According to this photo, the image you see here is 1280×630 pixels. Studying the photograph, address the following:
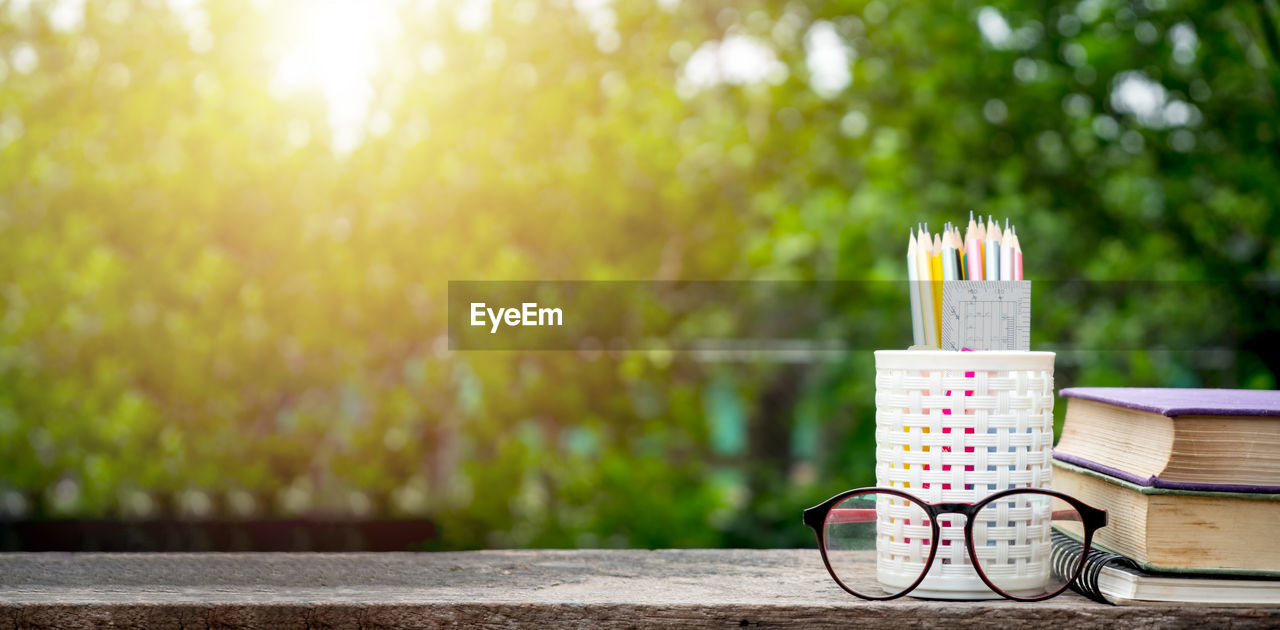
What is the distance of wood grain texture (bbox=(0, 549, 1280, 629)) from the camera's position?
2.54 feet

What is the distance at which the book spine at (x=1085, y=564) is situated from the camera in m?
0.81

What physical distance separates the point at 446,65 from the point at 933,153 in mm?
1578

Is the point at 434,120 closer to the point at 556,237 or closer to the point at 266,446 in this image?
the point at 556,237

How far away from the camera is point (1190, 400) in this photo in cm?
83

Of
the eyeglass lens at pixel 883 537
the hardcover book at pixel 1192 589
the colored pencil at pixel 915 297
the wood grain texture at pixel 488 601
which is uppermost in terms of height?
the colored pencil at pixel 915 297

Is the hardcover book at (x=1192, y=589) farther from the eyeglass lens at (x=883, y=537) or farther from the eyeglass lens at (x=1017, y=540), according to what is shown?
the eyeglass lens at (x=883, y=537)

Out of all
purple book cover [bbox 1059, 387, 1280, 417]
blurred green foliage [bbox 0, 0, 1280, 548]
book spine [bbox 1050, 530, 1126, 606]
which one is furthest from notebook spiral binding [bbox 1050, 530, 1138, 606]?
blurred green foliage [bbox 0, 0, 1280, 548]

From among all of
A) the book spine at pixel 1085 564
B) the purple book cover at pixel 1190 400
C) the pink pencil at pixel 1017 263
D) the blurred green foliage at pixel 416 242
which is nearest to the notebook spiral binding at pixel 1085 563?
the book spine at pixel 1085 564

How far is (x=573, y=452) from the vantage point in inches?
110

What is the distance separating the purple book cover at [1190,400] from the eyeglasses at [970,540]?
3.8 inches

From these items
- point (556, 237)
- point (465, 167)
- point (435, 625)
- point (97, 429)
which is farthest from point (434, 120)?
point (435, 625)

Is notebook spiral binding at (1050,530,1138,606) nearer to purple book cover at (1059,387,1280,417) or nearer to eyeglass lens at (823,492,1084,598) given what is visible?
eyeglass lens at (823,492,1084,598)

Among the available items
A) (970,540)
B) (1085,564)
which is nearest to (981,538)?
(970,540)

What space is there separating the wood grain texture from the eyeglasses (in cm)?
2
